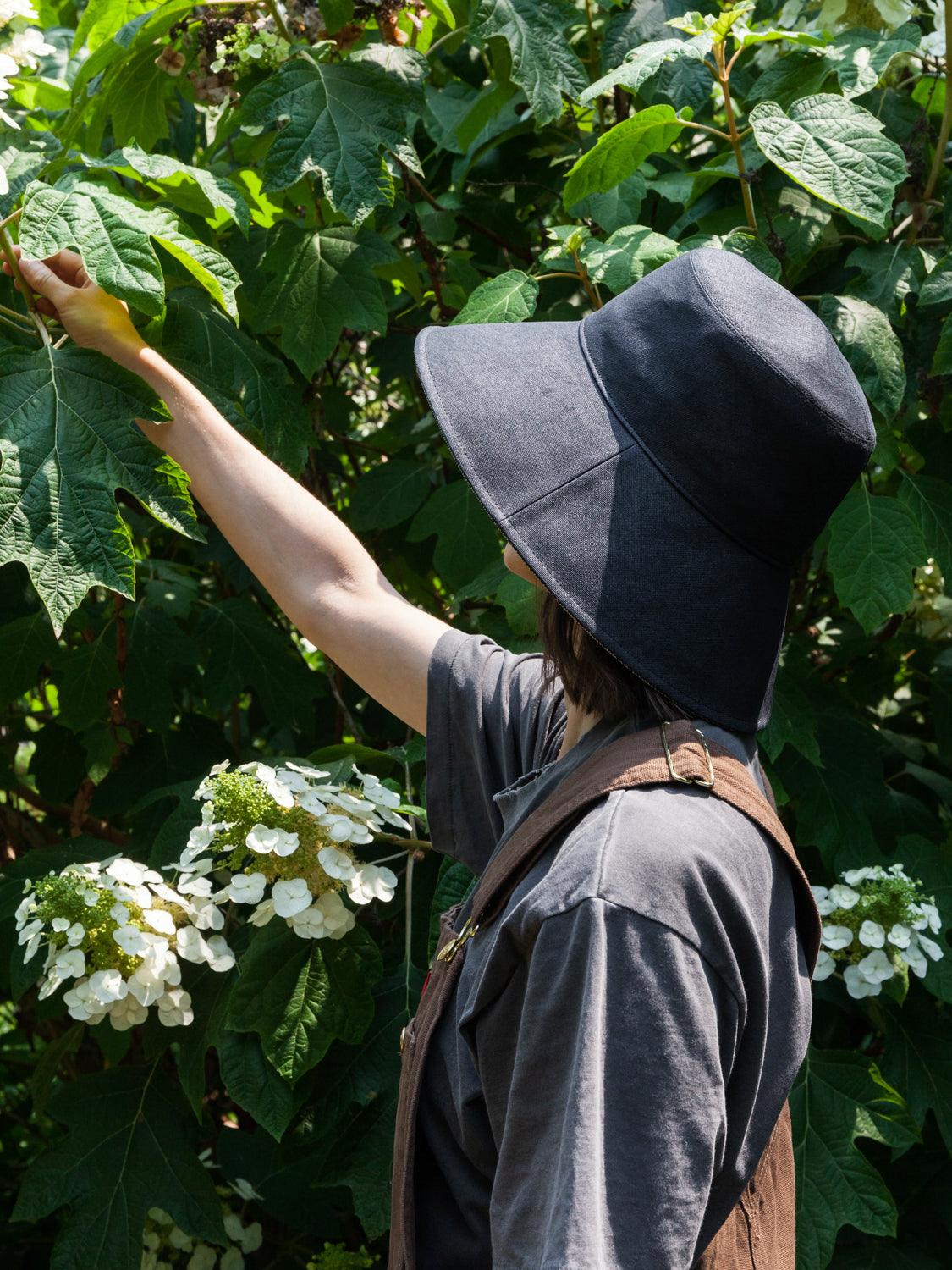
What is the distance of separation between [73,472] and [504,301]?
71cm

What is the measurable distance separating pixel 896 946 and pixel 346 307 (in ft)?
4.27

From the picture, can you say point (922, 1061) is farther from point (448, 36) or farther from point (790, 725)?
point (448, 36)

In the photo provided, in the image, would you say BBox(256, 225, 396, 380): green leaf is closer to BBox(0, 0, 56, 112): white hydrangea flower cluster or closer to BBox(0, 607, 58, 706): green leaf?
BBox(0, 0, 56, 112): white hydrangea flower cluster

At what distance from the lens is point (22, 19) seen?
183cm

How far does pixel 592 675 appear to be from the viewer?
1227 mm

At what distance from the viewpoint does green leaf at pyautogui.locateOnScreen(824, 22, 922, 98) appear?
1961 mm

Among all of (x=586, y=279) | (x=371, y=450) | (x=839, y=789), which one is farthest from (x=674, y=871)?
(x=371, y=450)

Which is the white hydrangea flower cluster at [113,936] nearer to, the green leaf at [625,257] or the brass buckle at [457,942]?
the brass buckle at [457,942]


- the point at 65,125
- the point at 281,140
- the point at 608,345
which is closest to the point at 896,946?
the point at 608,345

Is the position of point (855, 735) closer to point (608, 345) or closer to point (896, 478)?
point (896, 478)

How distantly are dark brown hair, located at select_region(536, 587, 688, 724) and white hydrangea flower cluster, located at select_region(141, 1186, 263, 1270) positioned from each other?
149 cm

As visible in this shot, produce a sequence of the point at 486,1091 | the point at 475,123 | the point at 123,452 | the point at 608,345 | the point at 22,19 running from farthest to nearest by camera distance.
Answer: the point at 475,123 → the point at 22,19 → the point at 123,452 → the point at 608,345 → the point at 486,1091

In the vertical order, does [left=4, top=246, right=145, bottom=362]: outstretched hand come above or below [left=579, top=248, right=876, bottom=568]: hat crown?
below

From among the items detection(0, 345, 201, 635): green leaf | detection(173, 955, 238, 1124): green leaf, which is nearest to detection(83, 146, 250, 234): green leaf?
detection(0, 345, 201, 635): green leaf
